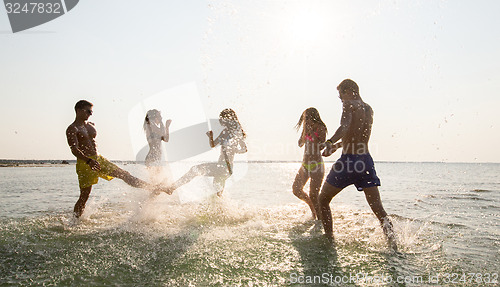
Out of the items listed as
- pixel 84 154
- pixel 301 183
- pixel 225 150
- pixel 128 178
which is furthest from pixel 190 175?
pixel 301 183

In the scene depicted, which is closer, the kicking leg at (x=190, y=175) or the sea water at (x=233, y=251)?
the sea water at (x=233, y=251)

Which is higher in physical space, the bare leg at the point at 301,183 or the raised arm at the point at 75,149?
the raised arm at the point at 75,149

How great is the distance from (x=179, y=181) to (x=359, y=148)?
3.98 m

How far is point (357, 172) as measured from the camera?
4391 millimetres

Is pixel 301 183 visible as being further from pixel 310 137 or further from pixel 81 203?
pixel 81 203

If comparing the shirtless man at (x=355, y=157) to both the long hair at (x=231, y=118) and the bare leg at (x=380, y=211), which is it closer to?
the bare leg at (x=380, y=211)

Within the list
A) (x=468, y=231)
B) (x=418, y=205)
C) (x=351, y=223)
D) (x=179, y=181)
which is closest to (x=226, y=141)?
(x=179, y=181)

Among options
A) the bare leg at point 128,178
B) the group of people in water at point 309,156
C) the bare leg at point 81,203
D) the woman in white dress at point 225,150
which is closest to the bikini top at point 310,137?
the group of people in water at point 309,156

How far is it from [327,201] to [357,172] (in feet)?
2.17

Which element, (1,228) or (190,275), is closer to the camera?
(190,275)

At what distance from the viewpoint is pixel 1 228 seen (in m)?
5.30

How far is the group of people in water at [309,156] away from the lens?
4406mm

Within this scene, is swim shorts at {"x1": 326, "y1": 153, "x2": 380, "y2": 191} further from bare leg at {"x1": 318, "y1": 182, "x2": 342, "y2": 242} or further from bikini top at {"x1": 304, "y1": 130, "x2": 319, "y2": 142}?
bikini top at {"x1": 304, "y1": 130, "x2": 319, "y2": 142}

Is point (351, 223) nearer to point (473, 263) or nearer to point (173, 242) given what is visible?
point (473, 263)
